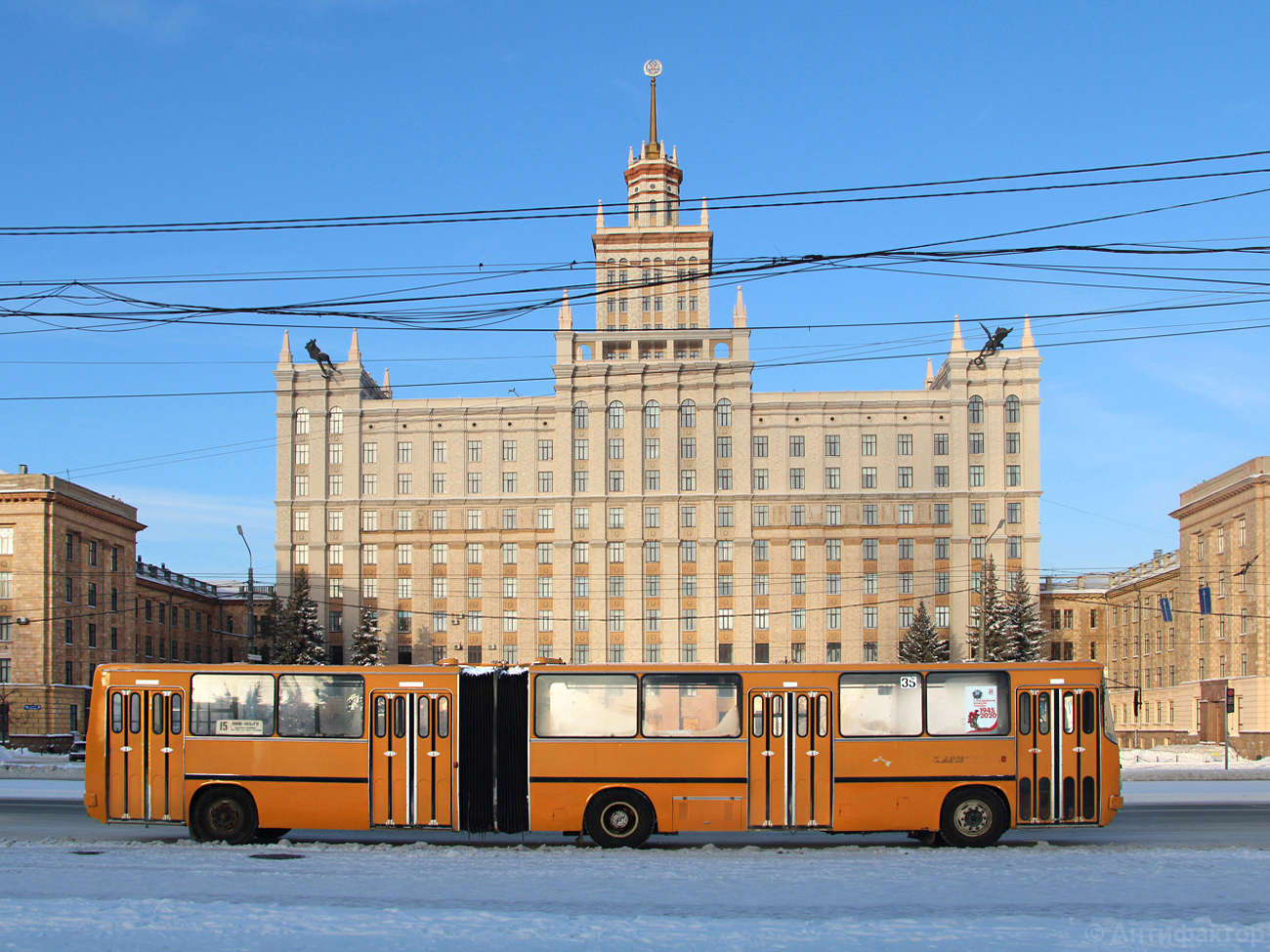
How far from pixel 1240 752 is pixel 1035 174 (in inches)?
1772

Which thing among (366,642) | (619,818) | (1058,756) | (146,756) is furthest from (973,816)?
(366,642)

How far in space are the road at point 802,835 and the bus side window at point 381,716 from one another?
1.86 metres

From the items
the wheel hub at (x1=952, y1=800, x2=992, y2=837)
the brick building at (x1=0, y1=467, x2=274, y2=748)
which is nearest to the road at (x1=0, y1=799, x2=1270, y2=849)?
the wheel hub at (x1=952, y1=800, x2=992, y2=837)

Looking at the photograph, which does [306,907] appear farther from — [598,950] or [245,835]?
[245,835]

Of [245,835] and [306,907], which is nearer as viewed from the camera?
[306,907]

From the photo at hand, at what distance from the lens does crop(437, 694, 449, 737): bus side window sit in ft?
61.7

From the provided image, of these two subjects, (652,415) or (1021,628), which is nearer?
(1021,628)

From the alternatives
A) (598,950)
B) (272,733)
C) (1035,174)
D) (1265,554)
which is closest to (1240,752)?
(1265,554)

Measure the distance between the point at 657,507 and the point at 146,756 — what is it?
84.2m

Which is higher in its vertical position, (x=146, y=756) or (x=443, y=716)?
(x=443, y=716)

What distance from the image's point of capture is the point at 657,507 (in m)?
103

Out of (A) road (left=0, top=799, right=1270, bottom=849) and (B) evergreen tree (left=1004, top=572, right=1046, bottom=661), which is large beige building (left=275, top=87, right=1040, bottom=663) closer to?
(B) evergreen tree (left=1004, top=572, right=1046, bottom=661)

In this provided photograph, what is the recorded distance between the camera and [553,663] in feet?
62.6

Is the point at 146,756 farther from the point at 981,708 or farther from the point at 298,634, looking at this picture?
the point at 298,634
